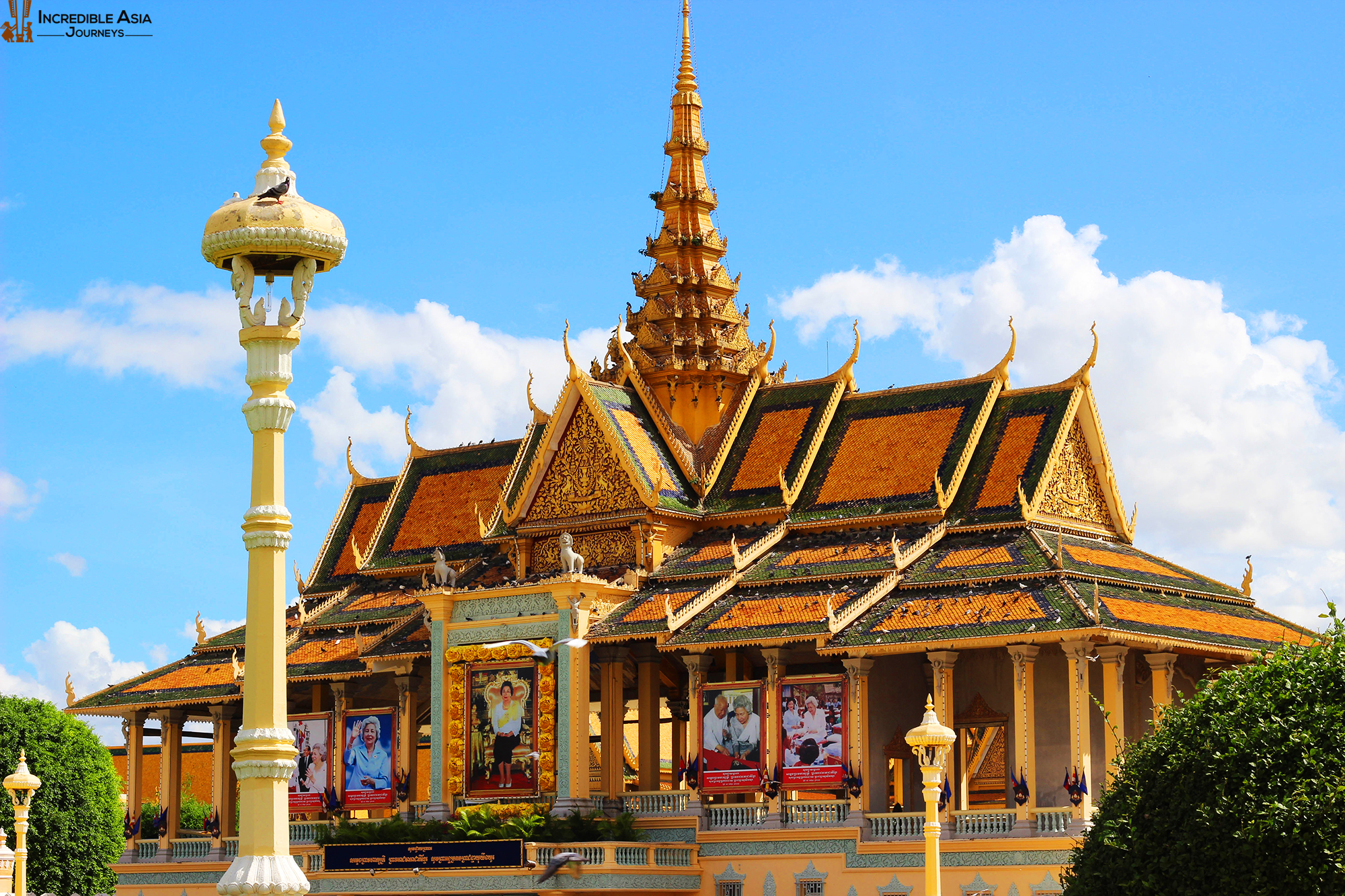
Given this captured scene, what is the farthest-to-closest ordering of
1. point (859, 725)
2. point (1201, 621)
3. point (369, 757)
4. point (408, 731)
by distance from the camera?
1. point (408, 731)
2. point (369, 757)
3. point (1201, 621)
4. point (859, 725)

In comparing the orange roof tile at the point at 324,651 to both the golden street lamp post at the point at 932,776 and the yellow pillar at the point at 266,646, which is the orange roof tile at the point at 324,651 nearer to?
the golden street lamp post at the point at 932,776

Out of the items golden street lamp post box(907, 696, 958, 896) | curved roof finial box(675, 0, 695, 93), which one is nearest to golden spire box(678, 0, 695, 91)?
curved roof finial box(675, 0, 695, 93)

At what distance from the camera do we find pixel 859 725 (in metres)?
36.9

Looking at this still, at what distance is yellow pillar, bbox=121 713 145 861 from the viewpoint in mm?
47156

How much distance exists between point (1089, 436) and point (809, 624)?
9005 mm

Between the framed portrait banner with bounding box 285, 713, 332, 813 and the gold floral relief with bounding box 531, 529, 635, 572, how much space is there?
5901mm

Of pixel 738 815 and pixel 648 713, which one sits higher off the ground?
pixel 648 713

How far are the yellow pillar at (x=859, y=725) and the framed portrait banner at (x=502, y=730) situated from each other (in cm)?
696

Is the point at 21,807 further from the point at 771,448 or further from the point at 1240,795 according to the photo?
the point at 1240,795

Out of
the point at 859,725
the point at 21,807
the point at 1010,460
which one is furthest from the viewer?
the point at 1010,460

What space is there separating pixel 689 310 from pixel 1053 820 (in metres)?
17.9

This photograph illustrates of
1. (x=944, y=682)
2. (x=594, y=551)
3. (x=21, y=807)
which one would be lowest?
(x=21, y=807)

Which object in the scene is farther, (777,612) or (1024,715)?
(777,612)

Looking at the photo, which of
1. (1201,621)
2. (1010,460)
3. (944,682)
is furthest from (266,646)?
(1010,460)
